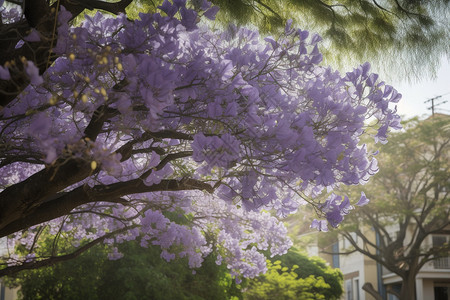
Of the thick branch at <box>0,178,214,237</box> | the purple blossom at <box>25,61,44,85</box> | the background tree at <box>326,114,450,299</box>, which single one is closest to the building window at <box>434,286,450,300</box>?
the background tree at <box>326,114,450,299</box>

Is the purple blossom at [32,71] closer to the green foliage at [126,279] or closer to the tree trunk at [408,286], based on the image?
the green foliage at [126,279]

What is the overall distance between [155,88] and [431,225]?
1726 centimetres

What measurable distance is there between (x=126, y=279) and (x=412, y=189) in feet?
41.8

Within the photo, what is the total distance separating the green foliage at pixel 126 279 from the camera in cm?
944

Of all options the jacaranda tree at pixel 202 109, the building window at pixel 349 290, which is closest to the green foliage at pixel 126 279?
the jacaranda tree at pixel 202 109

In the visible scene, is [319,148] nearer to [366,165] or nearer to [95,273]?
[366,165]

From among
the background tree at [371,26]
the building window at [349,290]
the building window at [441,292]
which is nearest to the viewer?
the background tree at [371,26]

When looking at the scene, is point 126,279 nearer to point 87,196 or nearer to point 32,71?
point 87,196

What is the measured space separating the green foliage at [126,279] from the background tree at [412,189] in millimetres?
8968

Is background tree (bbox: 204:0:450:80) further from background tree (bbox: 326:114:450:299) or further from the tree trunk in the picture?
the tree trunk

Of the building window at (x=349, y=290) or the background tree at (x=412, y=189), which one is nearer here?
the background tree at (x=412, y=189)

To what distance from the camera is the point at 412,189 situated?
19.5 metres

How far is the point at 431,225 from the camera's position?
1827cm

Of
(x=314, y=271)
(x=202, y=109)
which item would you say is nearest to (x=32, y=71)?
(x=202, y=109)
